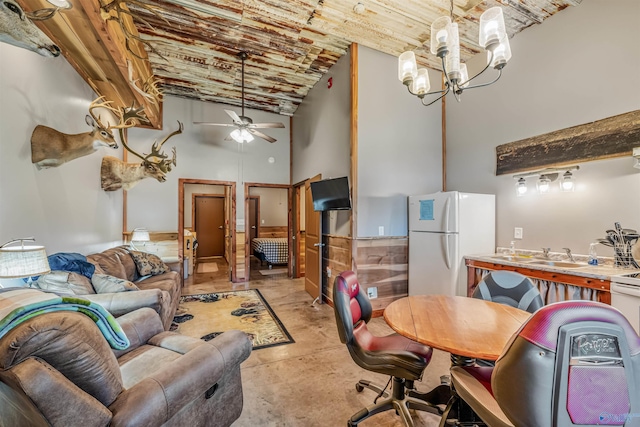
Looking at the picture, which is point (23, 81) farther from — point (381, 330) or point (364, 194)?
point (381, 330)

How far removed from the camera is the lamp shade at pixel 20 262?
58.9 inches

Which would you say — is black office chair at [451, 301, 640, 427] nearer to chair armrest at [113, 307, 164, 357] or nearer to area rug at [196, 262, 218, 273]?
chair armrest at [113, 307, 164, 357]

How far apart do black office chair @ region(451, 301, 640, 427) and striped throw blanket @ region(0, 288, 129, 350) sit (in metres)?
1.61

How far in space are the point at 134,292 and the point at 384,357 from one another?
2109mm

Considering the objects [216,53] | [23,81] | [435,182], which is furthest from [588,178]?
[23,81]

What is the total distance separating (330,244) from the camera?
423cm

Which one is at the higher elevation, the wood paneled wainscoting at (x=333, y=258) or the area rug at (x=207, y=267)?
the wood paneled wainscoting at (x=333, y=258)

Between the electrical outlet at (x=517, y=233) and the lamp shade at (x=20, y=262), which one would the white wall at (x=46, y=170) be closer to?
the lamp shade at (x=20, y=262)

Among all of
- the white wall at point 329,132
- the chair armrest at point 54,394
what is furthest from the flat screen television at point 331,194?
the chair armrest at point 54,394

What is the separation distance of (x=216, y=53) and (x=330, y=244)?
128 inches

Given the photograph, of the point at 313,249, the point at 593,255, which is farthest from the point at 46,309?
the point at 593,255

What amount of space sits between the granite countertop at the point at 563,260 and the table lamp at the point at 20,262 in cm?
367

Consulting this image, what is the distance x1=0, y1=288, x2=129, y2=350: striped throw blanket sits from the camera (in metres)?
0.90

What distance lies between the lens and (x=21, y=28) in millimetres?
1456
